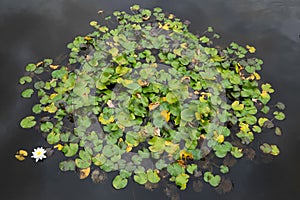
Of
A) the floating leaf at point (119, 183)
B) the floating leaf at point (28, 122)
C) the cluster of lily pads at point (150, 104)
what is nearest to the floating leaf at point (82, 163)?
the cluster of lily pads at point (150, 104)

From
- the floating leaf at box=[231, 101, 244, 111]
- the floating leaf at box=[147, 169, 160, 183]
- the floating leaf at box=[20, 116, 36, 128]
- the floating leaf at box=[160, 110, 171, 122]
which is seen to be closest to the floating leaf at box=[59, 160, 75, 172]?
the floating leaf at box=[20, 116, 36, 128]

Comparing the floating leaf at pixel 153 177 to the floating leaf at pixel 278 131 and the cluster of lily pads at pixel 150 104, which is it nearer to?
the cluster of lily pads at pixel 150 104

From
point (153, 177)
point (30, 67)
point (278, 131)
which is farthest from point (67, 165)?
point (278, 131)

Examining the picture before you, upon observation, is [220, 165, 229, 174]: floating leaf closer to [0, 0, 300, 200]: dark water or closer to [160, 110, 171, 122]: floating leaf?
[0, 0, 300, 200]: dark water

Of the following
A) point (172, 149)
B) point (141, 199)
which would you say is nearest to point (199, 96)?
point (172, 149)

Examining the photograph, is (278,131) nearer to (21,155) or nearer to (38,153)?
(38,153)

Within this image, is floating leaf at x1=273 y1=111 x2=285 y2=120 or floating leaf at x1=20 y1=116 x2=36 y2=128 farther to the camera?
floating leaf at x1=273 y1=111 x2=285 y2=120

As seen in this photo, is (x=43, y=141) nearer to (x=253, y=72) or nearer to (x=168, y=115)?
(x=168, y=115)
